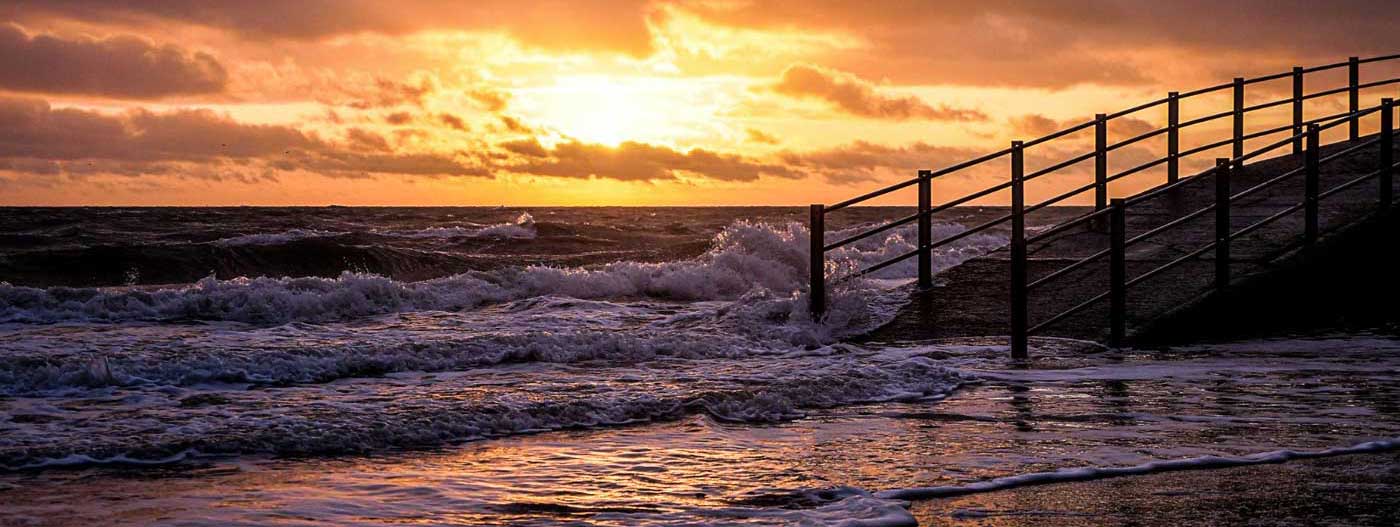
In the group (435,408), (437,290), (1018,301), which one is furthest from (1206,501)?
(437,290)

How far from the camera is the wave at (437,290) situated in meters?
14.2

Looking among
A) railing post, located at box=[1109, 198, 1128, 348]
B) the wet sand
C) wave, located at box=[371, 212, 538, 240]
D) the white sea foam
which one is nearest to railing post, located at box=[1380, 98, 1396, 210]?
railing post, located at box=[1109, 198, 1128, 348]

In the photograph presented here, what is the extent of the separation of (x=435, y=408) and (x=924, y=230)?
5.99 meters

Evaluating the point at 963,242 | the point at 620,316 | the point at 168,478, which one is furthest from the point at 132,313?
the point at 963,242

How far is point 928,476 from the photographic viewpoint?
5.37 meters

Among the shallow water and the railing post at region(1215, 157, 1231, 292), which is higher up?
the railing post at region(1215, 157, 1231, 292)

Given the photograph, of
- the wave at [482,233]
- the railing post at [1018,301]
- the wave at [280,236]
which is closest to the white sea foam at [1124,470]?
the railing post at [1018,301]

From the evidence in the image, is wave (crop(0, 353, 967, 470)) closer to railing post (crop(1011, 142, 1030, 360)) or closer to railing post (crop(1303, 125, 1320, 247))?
railing post (crop(1011, 142, 1030, 360))

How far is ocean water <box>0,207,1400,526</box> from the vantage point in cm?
516

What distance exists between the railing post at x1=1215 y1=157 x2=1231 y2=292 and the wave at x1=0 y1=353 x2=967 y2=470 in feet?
9.80

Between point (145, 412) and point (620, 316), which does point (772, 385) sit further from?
point (620, 316)

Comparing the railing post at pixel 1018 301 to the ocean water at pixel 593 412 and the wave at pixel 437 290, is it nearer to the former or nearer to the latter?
the ocean water at pixel 593 412

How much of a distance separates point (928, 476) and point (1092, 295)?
6091 millimetres

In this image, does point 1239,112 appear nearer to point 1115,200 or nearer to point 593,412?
point 1115,200
